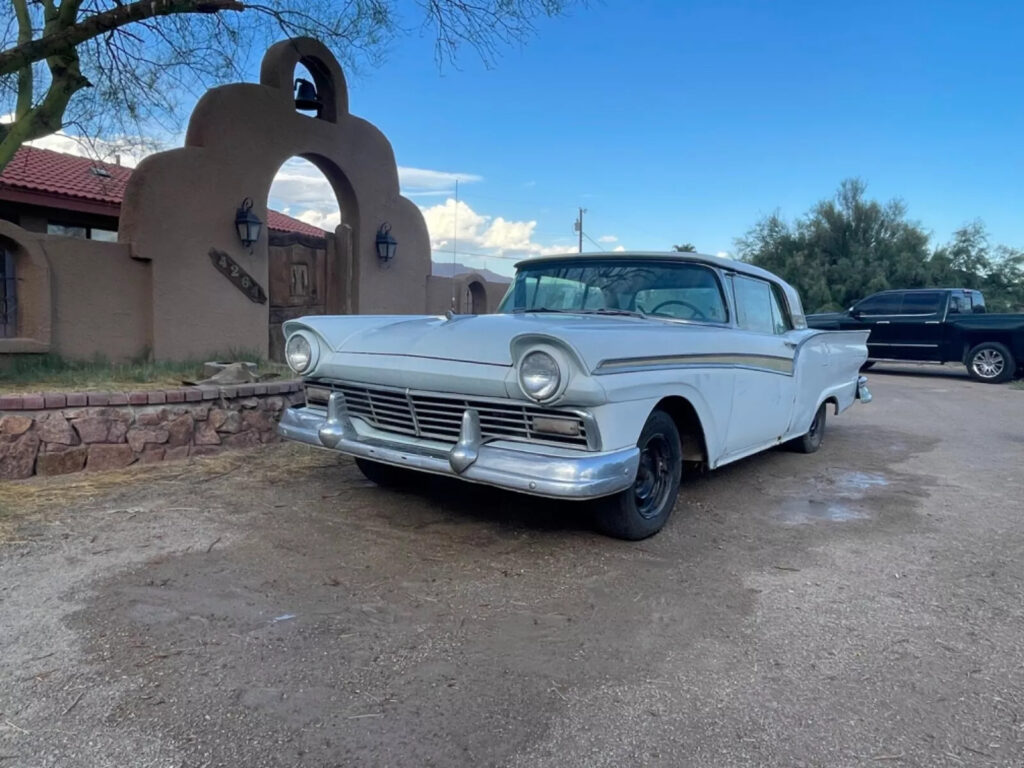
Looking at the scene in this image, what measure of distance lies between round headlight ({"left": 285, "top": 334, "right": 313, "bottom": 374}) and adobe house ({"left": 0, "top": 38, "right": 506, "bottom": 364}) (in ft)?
9.74

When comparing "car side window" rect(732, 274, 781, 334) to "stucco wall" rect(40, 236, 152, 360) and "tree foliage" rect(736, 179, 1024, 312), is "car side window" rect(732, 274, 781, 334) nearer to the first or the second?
"stucco wall" rect(40, 236, 152, 360)

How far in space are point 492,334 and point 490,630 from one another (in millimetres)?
1418

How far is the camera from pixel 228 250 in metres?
7.26

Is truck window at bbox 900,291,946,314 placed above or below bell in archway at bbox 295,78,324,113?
below

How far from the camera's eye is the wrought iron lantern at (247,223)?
23.9ft

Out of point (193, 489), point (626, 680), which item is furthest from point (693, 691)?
point (193, 489)

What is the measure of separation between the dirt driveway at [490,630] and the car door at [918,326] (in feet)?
35.0

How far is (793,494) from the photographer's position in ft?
16.1

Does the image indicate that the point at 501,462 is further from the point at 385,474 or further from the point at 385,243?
the point at 385,243

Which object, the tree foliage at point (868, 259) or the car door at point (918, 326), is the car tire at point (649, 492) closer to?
the car door at point (918, 326)

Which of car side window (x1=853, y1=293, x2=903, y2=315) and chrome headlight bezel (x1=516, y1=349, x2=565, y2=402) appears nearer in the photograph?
chrome headlight bezel (x1=516, y1=349, x2=565, y2=402)

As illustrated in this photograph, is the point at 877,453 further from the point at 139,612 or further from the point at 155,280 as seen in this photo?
the point at 155,280

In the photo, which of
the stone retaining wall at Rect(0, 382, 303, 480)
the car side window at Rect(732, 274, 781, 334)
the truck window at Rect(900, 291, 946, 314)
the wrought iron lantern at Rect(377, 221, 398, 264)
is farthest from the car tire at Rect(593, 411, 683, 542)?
the truck window at Rect(900, 291, 946, 314)

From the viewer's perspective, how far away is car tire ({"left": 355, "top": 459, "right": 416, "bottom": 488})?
456cm
